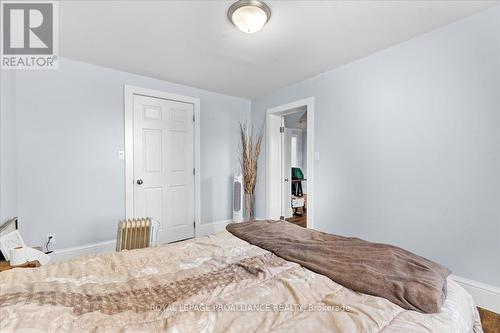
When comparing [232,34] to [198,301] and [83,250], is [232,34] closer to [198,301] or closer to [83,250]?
[198,301]

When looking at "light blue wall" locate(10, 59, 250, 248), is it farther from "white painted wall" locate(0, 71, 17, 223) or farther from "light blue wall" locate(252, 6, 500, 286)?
"light blue wall" locate(252, 6, 500, 286)

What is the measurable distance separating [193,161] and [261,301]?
2.86 meters

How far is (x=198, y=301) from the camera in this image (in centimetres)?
92

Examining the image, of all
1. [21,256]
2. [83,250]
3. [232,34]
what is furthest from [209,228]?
[232,34]

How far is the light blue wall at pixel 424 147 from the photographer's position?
1829 mm

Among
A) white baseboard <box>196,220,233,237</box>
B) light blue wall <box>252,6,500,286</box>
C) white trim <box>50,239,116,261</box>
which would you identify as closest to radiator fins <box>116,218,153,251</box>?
white trim <box>50,239,116,261</box>

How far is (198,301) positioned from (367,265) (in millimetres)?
830

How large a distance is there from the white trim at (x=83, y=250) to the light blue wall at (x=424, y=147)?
8.67 ft

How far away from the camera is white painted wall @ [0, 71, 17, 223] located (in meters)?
1.93

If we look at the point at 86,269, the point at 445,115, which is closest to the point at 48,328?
the point at 86,269

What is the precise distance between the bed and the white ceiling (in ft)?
5.91

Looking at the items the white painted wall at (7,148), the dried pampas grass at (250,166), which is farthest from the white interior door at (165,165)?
the white painted wall at (7,148)

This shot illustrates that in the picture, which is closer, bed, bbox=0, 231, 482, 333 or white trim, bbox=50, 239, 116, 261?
bed, bbox=0, 231, 482, 333

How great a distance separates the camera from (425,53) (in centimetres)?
214
